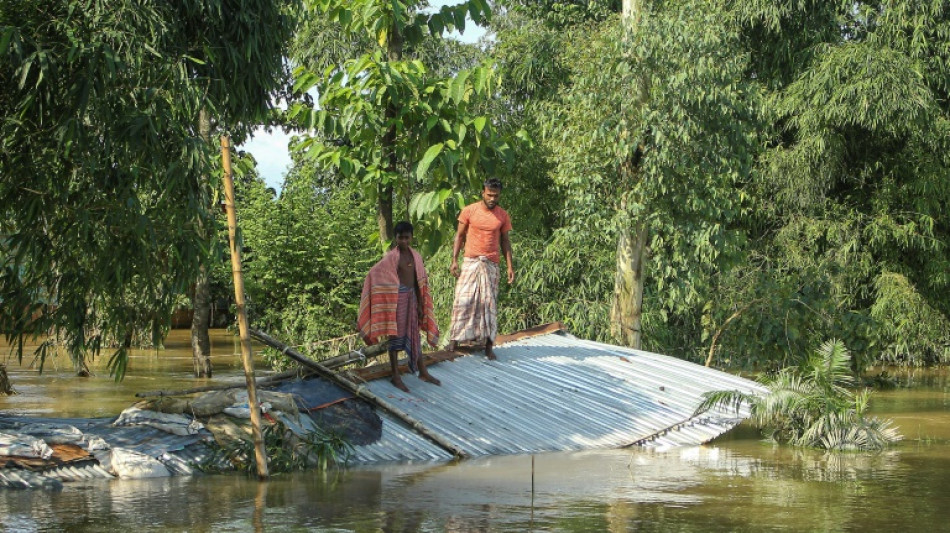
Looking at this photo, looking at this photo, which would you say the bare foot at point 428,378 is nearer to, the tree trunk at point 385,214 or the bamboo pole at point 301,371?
the bamboo pole at point 301,371

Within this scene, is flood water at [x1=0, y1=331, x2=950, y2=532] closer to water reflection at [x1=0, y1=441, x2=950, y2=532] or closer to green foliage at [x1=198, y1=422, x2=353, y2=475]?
water reflection at [x1=0, y1=441, x2=950, y2=532]

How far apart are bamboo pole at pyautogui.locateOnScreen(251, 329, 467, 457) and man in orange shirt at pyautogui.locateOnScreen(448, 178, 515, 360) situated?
187 cm

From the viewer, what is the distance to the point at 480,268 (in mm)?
10531

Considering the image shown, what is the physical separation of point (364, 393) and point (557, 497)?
83.0 inches

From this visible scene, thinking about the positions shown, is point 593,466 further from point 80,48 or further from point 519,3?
point 519,3

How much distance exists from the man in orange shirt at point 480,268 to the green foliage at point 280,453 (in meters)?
2.66

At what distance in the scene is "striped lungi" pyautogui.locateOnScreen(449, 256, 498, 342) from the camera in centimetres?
1053

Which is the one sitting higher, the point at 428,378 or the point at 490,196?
the point at 490,196

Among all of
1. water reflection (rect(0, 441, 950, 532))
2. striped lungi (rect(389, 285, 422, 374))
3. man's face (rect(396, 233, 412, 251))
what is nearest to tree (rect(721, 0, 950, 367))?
striped lungi (rect(389, 285, 422, 374))

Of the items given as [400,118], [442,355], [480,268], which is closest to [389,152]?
[400,118]

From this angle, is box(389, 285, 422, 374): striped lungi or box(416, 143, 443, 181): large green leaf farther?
box(416, 143, 443, 181): large green leaf

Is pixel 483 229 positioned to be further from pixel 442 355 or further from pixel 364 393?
pixel 364 393

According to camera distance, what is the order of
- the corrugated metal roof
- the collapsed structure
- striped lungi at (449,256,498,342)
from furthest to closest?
1. striped lungi at (449,256,498,342)
2. the corrugated metal roof
3. the collapsed structure

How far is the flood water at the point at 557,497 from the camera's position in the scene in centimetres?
639
